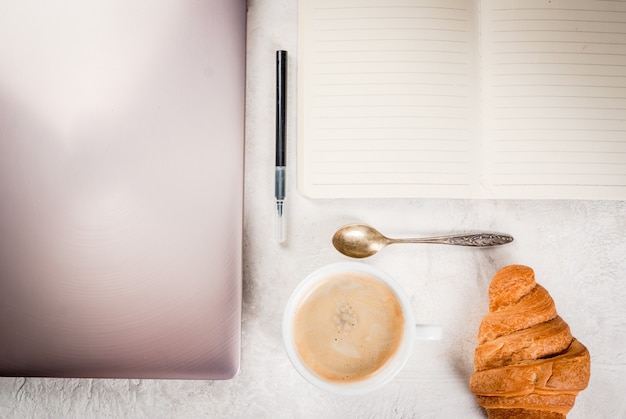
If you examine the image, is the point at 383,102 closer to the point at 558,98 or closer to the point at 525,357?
the point at 558,98

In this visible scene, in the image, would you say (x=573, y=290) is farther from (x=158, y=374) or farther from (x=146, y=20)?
(x=146, y=20)

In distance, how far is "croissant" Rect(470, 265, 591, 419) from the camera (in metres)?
0.62

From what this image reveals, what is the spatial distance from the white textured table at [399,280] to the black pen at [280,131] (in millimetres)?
18

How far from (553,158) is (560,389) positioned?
0.33 m

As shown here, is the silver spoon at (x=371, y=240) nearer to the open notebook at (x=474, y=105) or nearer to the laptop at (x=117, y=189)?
the open notebook at (x=474, y=105)

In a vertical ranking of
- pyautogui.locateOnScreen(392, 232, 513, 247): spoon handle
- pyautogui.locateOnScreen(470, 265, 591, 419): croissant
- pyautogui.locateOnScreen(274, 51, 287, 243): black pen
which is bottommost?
pyautogui.locateOnScreen(470, 265, 591, 419): croissant

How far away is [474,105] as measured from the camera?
2.31 feet

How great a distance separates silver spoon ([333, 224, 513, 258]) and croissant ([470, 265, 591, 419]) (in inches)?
2.3

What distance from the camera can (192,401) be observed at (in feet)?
2.35

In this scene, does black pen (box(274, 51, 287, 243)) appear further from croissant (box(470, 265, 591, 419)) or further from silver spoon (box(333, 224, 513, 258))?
croissant (box(470, 265, 591, 419))

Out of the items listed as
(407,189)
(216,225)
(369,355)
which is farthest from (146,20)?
(369,355)

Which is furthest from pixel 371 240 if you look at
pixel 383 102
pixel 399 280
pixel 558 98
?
pixel 558 98

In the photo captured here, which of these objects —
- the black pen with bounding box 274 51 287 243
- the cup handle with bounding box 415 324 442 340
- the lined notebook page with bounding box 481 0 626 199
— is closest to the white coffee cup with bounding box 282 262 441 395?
the cup handle with bounding box 415 324 442 340

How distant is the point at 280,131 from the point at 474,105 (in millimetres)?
297
